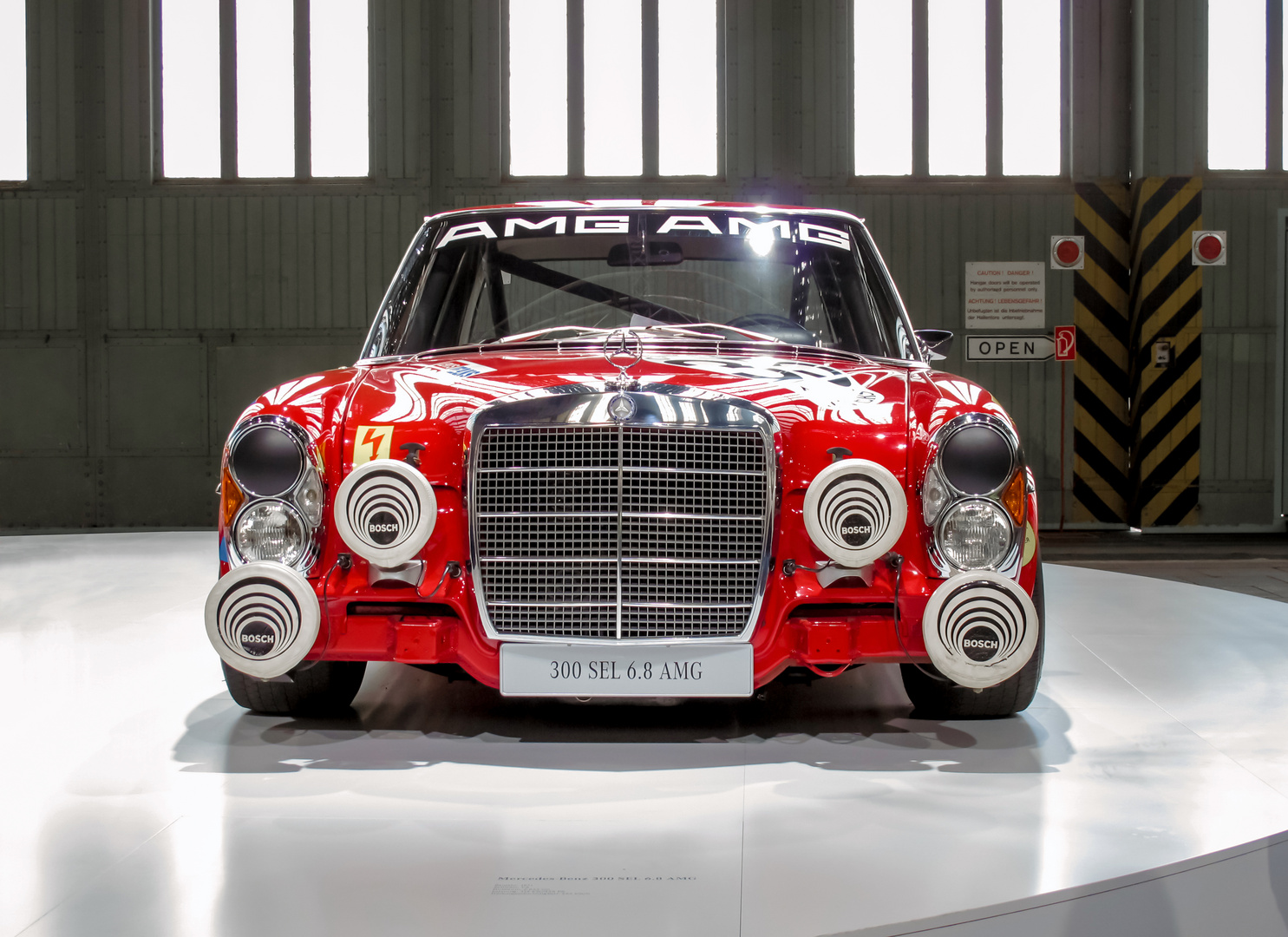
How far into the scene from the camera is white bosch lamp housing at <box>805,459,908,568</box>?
2.21 meters

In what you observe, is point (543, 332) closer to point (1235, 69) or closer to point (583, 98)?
point (583, 98)

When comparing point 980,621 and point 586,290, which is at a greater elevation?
point 586,290

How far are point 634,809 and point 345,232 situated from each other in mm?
8279

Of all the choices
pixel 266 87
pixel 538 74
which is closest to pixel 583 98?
pixel 538 74

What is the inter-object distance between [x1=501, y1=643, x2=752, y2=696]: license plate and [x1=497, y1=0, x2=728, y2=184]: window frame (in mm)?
7653

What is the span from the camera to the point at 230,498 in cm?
239

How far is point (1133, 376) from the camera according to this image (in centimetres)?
920

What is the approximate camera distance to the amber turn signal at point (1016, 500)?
2277 mm

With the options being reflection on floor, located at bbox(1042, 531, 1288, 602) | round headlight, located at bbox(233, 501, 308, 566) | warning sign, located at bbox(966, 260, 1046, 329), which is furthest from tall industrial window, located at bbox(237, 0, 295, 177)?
round headlight, located at bbox(233, 501, 308, 566)

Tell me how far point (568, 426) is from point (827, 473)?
562 mm

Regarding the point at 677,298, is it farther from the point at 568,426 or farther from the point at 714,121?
the point at 714,121

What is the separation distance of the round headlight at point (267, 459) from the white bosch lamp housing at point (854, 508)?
1.14 m


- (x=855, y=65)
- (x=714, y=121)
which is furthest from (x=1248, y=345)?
(x=714, y=121)

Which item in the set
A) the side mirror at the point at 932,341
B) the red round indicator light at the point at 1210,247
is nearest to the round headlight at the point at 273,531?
the side mirror at the point at 932,341
